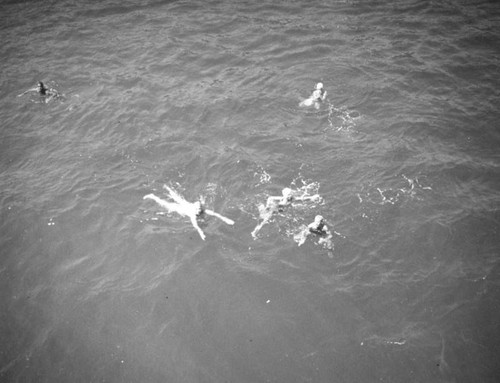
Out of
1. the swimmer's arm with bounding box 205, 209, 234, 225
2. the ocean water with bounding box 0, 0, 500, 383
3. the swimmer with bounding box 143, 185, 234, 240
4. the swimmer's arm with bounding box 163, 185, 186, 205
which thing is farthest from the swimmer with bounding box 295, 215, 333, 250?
the swimmer's arm with bounding box 163, 185, 186, 205

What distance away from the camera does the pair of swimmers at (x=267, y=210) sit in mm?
11445

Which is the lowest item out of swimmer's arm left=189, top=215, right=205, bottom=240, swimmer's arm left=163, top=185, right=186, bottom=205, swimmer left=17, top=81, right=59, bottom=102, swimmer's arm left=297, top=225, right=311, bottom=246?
swimmer's arm left=297, top=225, right=311, bottom=246

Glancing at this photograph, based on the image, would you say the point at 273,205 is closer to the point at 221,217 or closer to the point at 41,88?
the point at 221,217

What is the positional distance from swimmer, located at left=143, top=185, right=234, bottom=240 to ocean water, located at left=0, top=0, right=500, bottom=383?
32 cm

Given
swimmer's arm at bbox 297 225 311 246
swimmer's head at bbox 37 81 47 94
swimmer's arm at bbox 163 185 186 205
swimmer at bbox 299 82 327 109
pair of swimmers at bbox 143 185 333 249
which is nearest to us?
pair of swimmers at bbox 143 185 333 249

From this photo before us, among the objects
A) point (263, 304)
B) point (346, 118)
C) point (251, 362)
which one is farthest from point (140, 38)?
point (251, 362)

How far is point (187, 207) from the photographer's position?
12727mm

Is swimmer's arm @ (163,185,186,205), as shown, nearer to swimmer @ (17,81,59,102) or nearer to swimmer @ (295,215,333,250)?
swimmer @ (295,215,333,250)

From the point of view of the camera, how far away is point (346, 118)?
15.7 m

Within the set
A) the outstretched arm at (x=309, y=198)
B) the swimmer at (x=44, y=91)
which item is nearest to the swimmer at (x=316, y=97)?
the outstretched arm at (x=309, y=198)

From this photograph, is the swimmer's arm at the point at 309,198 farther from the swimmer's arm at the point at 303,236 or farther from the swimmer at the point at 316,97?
the swimmer at the point at 316,97

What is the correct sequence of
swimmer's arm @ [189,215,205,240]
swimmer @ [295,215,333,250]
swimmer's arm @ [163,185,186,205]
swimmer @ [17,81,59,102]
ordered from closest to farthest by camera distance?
swimmer @ [295,215,333,250] → swimmer's arm @ [189,215,205,240] → swimmer's arm @ [163,185,186,205] → swimmer @ [17,81,59,102]

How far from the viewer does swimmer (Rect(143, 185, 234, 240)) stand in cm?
1222

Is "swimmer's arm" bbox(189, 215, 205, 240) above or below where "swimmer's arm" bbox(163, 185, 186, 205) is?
below
